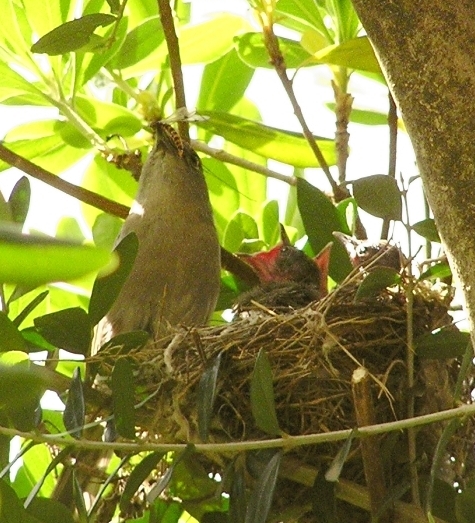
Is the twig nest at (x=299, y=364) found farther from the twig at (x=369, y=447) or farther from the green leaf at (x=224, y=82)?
the green leaf at (x=224, y=82)

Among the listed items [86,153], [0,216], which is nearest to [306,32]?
[86,153]

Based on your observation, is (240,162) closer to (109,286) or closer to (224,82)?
(224,82)

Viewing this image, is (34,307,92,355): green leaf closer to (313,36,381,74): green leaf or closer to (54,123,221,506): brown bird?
(54,123,221,506): brown bird

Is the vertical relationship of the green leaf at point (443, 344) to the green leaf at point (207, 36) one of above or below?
below

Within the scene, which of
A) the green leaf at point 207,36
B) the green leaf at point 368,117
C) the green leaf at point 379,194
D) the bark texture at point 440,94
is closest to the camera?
the bark texture at point 440,94

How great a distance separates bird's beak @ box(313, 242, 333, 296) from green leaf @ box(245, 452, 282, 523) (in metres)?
0.84

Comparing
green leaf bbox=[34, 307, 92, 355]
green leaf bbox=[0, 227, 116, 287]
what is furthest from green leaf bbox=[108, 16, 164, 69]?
green leaf bbox=[0, 227, 116, 287]

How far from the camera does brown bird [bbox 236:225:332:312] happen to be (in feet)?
7.92

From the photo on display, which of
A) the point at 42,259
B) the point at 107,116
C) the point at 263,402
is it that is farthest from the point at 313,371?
the point at 42,259

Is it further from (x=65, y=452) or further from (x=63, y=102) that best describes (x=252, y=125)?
(x=65, y=452)

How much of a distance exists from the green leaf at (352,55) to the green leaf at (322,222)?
308 millimetres

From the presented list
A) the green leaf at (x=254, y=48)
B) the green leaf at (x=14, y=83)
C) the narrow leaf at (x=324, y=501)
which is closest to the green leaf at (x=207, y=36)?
the green leaf at (x=254, y=48)

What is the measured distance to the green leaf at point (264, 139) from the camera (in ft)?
7.72

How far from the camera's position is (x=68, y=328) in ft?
4.56
